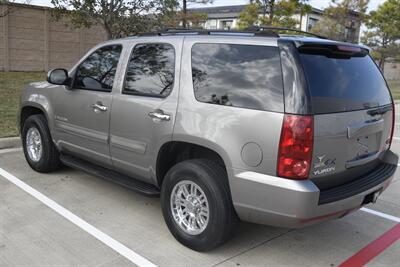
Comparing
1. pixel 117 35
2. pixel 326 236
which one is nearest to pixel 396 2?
pixel 117 35

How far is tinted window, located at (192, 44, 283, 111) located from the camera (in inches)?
124

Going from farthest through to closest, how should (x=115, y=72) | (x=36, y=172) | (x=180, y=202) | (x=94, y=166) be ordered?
1. (x=36, y=172)
2. (x=94, y=166)
3. (x=115, y=72)
4. (x=180, y=202)

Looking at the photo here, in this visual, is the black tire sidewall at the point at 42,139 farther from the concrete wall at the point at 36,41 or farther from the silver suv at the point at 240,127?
the concrete wall at the point at 36,41

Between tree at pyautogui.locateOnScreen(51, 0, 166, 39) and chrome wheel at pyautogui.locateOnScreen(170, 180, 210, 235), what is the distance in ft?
23.0

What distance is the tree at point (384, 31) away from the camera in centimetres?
2836

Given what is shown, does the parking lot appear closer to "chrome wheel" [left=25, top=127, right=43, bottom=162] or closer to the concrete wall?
"chrome wheel" [left=25, top=127, right=43, bottom=162]

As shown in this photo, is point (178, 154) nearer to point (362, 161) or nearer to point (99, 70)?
point (99, 70)

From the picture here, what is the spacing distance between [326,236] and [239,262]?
1.09 metres

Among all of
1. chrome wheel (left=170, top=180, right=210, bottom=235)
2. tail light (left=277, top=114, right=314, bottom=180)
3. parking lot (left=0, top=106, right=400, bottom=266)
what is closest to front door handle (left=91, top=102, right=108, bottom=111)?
parking lot (left=0, top=106, right=400, bottom=266)

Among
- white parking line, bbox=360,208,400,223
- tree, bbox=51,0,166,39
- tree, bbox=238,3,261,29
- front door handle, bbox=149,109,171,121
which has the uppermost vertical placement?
tree, bbox=238,3,261,29

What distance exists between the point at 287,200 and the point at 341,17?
28.8 m

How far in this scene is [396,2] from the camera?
28.2 m

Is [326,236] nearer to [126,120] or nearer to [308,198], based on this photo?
[308,198]

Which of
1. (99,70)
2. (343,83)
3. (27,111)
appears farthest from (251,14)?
(343,83)
